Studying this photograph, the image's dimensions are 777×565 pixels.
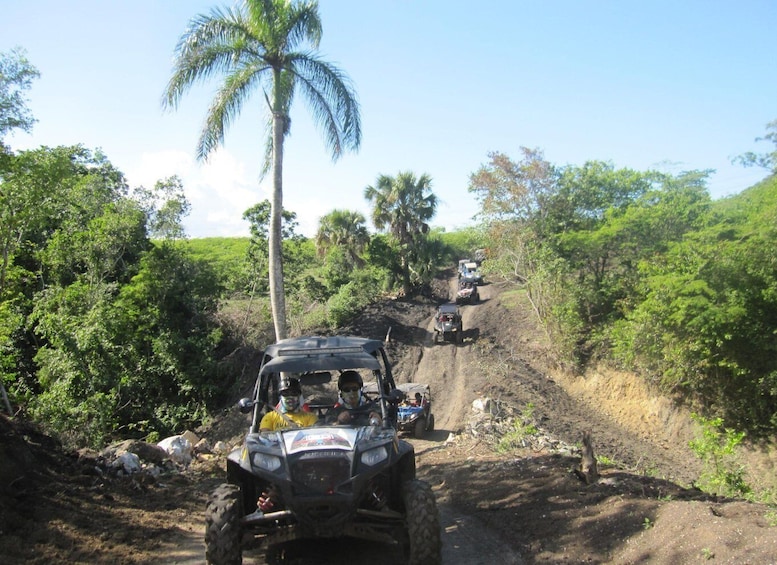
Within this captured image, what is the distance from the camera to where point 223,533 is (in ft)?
15.3

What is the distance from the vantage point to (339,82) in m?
15.6

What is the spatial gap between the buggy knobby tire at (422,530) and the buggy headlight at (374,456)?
0.43m

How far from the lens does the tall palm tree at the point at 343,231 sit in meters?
36.9

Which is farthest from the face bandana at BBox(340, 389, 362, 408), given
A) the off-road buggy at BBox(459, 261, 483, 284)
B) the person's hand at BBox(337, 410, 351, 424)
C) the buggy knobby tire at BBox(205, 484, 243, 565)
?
the off-road buggy at BBox(459, 261, 483, 284)

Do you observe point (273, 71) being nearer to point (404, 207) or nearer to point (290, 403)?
point (290, 403)

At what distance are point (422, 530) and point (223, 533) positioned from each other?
1.63 m

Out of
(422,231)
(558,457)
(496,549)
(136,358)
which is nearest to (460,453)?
(558,457)

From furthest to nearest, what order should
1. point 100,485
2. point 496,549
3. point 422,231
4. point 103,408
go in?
point 422,231 < point 103,408 < point 100,485 < point 496,549

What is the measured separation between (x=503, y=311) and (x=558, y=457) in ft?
87.4

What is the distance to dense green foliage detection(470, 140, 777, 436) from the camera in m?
16.8

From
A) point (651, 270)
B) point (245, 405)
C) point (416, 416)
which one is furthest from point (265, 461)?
point (651, 270)

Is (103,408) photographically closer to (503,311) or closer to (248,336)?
(248,336)

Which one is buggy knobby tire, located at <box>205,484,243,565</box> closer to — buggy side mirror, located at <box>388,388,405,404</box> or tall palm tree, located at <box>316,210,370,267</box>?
buggy side mirror, located at <box>388,388,405,404</box>

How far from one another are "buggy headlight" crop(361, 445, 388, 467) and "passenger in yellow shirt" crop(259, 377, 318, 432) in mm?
1313
